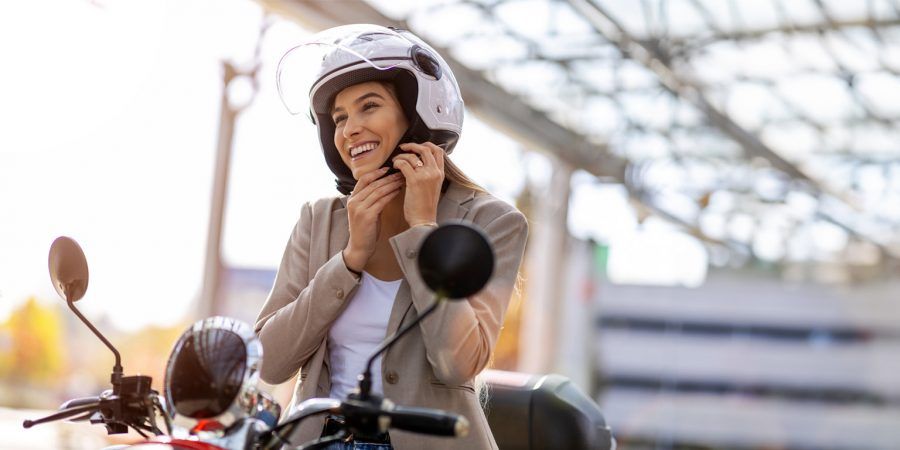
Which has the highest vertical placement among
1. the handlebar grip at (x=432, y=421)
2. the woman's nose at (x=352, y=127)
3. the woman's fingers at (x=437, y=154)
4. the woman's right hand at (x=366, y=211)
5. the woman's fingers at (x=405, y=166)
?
the woman's nose at (x=352, y=127)

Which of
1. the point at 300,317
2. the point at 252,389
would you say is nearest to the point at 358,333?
the point at 300,317

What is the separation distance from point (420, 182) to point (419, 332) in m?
0.32

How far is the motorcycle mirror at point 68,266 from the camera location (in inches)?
86.1

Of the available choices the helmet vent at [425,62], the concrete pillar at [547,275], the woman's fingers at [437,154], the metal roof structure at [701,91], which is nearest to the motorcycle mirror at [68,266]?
the woman's fingers at [437,154]

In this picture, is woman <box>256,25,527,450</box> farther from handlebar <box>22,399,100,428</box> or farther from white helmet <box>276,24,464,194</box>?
handlebar <box>22,399,100,428</box>

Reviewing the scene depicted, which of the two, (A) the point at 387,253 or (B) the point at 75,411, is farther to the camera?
(A) the point at 387,253

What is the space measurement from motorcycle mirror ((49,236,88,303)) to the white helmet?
740mm

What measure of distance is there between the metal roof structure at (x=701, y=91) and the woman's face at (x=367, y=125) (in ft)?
18.6

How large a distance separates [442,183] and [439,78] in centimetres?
27

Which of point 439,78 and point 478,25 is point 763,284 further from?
point 439,78

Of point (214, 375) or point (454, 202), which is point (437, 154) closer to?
point (454, 202)

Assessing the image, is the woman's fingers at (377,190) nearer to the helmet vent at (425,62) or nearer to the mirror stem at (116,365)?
the helmet vent at (425,62)

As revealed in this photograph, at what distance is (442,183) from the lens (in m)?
2.61

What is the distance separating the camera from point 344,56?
8.56 feet
